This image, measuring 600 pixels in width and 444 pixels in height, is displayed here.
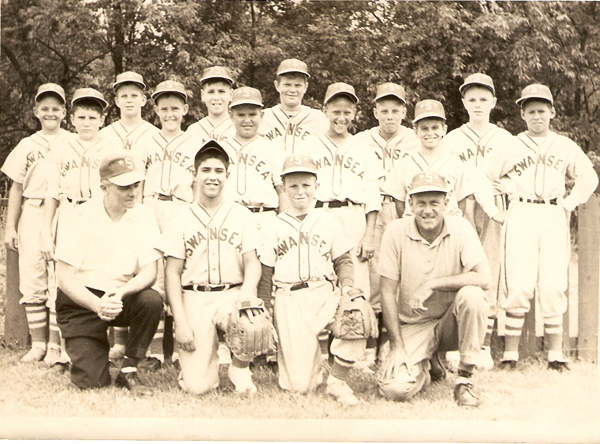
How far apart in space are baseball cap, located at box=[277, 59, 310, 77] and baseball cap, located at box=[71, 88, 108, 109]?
56.0 inches

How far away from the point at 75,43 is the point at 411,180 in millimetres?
2900

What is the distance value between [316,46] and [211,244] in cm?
186

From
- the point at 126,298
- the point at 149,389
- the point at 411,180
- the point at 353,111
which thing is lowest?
the point at 149,389

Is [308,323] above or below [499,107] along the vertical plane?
below

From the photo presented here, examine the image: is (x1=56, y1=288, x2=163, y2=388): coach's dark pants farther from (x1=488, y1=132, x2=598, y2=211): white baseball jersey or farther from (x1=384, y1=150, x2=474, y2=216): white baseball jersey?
(x1=488, y1=132, x2=598, y2=211): white baseball jersey

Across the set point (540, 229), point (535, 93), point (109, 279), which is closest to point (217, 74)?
point (109, 279)

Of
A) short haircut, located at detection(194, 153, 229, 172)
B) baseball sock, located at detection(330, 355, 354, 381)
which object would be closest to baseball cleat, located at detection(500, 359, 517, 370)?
baseball sock, located at detection(330, 355, 354, 381)

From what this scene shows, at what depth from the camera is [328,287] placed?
5344mm

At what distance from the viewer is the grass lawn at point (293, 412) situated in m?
5.33

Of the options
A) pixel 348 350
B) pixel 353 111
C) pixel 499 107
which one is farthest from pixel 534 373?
pixel 353 111

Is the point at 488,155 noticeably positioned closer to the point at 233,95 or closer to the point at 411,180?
the point at 411,180

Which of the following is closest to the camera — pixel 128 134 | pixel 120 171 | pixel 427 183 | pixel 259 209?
pixel 427 183

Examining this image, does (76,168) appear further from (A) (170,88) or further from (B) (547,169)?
(B) (547,169)

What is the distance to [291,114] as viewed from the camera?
586cm
